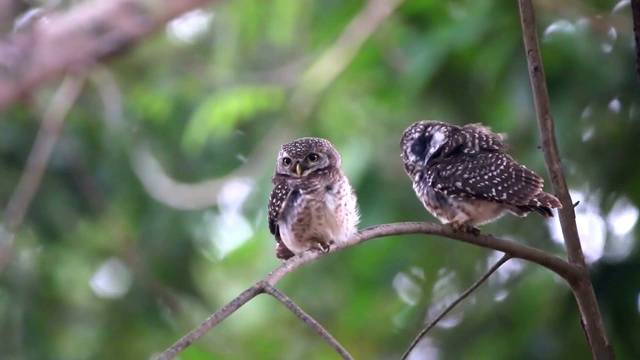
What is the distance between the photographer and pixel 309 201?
3.92 metres

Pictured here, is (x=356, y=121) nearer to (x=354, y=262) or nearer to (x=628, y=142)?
(x=354, y=262)

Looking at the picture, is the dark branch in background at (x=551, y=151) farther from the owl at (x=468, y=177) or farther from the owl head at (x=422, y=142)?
the owl head at (x=422, y=142)

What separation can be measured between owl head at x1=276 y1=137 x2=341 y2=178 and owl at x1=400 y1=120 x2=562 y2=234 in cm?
32

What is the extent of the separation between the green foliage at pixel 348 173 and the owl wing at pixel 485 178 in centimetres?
74

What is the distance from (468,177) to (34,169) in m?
3.63

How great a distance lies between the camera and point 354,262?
20.1 ft

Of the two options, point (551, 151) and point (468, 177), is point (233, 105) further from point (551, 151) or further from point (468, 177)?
point (551, 151)

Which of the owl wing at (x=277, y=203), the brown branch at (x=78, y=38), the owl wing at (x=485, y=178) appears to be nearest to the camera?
the owl wing at (x=485, y=178)

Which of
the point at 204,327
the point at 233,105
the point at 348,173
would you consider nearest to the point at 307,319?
the point at 204,327

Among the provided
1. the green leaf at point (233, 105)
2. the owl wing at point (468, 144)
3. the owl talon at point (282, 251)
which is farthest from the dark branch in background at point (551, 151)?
the green leaf at point (233, 105)

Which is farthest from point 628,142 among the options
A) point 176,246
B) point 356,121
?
point 176,246

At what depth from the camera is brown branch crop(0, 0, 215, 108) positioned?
24.6 feet

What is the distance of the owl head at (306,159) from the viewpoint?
4.11 metres

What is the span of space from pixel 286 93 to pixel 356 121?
54 cm
